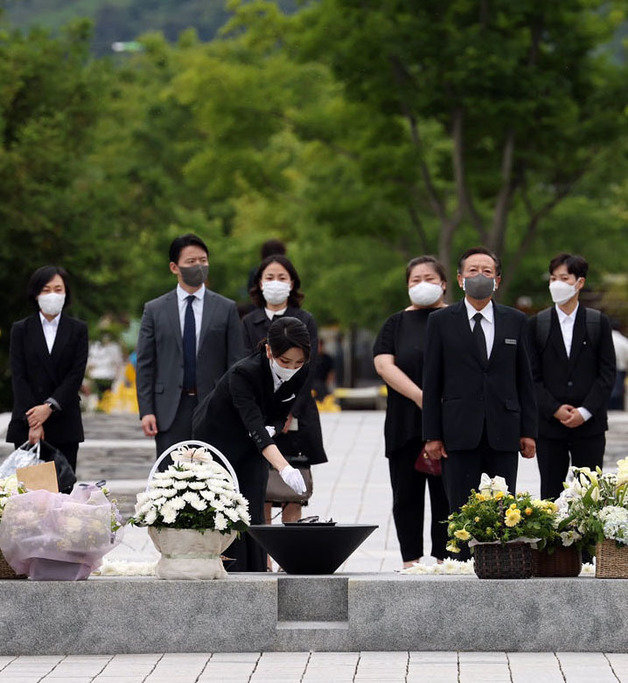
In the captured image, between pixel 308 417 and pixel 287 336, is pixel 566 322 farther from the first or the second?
pixel 287 336

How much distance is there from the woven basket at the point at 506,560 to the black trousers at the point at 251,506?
57.7 inches

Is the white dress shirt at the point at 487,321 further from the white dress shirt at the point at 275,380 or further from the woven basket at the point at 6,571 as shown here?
the woven basket at the point at 6,571

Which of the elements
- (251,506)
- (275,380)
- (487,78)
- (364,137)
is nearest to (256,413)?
(275,380)

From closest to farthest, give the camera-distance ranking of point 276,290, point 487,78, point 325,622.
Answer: point 325,622 < point 276,290 < point 487,78

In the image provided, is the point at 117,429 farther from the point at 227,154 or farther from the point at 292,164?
the point at 292,164

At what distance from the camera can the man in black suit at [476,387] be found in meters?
9.57

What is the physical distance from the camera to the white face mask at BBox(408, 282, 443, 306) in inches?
415

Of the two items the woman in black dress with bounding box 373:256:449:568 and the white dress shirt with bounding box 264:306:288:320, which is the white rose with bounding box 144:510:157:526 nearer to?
the woman in black dress with bounding box 373:256:449:568

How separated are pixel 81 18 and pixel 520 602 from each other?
26.5 meters

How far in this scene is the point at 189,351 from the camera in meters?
10.6

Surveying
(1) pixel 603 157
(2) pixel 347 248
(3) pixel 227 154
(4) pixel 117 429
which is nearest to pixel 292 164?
(2) pixel 347 248

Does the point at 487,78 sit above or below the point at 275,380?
above

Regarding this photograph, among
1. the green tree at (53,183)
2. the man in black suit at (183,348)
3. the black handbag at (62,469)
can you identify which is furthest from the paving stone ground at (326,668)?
the green tree at (53,183)

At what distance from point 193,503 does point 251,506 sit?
109 cm
